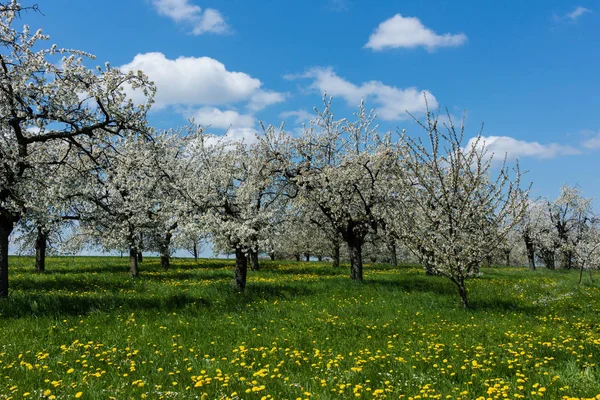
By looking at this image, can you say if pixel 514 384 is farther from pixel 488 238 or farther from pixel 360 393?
pixel 488 238

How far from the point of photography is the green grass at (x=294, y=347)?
631 centimetres

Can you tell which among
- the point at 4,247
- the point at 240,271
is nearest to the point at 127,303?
the point at 4,247

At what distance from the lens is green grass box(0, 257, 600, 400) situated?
6.31m

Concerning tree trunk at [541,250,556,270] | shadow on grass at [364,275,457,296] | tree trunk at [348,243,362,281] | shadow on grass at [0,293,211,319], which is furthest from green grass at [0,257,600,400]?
tree trunk at [541,250,556,270]

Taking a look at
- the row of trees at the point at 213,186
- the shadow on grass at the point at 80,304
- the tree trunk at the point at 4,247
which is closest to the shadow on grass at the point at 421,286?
the row of trees at the point at 213,186

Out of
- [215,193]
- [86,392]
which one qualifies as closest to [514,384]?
[86,392]

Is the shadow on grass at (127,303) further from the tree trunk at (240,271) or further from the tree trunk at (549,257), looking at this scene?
the tree trunk at (549,257)

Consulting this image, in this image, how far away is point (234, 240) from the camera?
1661cm

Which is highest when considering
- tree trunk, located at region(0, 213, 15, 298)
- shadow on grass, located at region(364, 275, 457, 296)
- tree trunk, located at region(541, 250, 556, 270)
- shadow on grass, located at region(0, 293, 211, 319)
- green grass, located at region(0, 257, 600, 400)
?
tree trunk, located at region(0, 213, 15, 298)

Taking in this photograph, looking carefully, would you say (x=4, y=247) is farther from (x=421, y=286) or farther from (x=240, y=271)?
(x=421, y=286)

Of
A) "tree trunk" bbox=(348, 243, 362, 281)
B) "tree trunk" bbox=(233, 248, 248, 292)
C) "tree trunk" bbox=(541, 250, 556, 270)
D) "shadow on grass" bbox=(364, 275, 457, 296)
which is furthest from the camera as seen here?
"tree trunk" bbox=(541, 250, 556, 270)

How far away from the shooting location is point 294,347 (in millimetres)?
8766

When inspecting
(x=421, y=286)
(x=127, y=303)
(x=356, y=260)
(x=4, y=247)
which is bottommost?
(x=421, y=286)

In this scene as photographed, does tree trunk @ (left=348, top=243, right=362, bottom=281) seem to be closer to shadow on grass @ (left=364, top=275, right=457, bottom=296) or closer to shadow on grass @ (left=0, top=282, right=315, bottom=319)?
shadow on grass @ (left=364, top=275, right=457, bottom=296)
